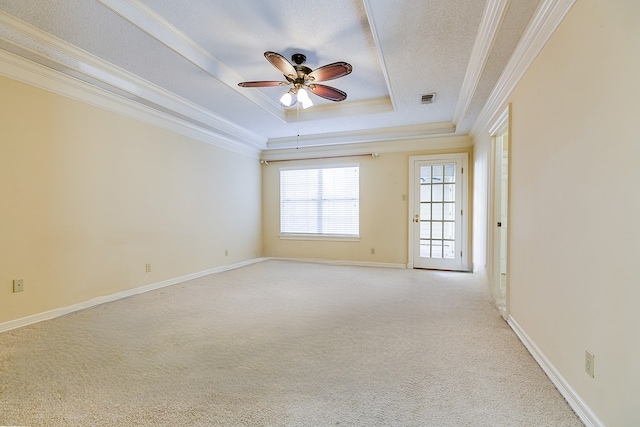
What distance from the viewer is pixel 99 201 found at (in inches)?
133

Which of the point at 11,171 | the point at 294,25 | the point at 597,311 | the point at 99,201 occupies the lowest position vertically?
the point at 597,311

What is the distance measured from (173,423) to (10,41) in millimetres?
3186

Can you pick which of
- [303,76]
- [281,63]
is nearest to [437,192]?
[303,76]

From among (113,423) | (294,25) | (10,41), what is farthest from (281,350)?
(10,41)

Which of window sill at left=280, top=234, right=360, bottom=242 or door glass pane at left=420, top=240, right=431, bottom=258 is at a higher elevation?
window sill at left=280, top=234, right=360, bottom=242

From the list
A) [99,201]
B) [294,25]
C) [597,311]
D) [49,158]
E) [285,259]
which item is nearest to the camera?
[597,311]

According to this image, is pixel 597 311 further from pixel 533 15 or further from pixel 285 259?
pixel 285 259

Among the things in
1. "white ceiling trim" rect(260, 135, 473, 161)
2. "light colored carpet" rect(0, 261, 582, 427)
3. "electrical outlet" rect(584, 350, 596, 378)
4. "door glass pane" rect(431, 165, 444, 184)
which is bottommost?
"light colored carpet" rect(0, 261, 582, 427)

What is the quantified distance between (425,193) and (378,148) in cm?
124

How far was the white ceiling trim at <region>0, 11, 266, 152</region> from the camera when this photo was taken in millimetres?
2348

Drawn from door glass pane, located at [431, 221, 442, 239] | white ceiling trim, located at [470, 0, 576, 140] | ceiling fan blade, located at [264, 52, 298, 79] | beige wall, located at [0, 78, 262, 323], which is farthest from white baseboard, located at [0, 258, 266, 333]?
white ceiling trim, located at [470, 0, 576, 140]

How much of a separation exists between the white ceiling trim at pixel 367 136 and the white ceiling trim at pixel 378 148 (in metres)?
0.12

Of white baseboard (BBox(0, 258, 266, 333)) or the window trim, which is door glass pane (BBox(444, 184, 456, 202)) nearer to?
the window trim

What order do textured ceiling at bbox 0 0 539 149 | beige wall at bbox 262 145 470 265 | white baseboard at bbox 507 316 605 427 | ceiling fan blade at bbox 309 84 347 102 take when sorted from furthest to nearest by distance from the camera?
1. beige wall at bbox 262 145 470 265
2. ceiling fan blade at bbox 309 84 347 102
3. textured ceiling at bbox 0 0 539 149
4. white baseboard at bbox 507 316 605 427
